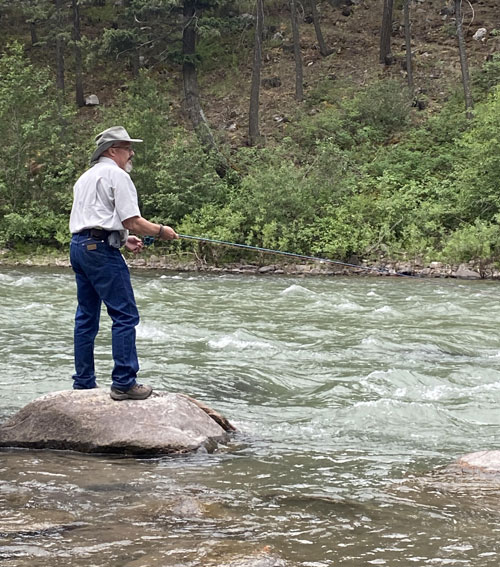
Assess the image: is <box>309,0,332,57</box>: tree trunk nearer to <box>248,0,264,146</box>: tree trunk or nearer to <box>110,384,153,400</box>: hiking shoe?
<box>248,0,264,146</box>: tree trunk

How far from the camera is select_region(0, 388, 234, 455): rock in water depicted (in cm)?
543

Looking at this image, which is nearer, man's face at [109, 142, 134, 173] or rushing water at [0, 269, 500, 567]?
rushing water at [0, 269, 500, 567]

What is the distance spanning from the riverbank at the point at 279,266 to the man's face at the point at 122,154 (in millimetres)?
12756

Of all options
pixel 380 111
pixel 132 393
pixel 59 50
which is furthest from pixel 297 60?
pixel 132 393

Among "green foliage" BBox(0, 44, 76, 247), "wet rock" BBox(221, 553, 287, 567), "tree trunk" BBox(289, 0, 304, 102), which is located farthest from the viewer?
"tree trunk" BBox(289, 0, 304, 102)

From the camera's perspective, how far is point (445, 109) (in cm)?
2841

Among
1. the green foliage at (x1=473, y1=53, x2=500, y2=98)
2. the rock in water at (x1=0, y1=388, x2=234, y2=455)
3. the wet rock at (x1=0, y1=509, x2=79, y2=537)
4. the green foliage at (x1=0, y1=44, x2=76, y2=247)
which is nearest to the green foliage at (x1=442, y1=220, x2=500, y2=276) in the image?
the green foliage at (x1=473, y1=53, x2=500, y2=98)

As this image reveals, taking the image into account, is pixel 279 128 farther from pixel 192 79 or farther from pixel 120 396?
pixel 120 396

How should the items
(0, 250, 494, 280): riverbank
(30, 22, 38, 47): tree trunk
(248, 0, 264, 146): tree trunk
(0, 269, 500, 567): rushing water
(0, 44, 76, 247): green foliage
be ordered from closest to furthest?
1. (0, 269, 500, 567): rushing water
2. (0, 250, 494, 280): riverbank
3. (0, 44, 76, 247): green foliage
4. (248, 0, 264, 146): tree trunk
5. (30, 22, 38, 47): tree trunk

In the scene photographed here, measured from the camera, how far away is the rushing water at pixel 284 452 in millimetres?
3670

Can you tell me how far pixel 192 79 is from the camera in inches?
1155

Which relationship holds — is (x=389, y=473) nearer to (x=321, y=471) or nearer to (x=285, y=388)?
(x=321, y=471)

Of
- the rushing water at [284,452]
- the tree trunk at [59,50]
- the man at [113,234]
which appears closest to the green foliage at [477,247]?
the rushing water at [284,452]

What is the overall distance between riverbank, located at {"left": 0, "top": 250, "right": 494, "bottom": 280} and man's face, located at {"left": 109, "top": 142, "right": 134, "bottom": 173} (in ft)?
41.9
